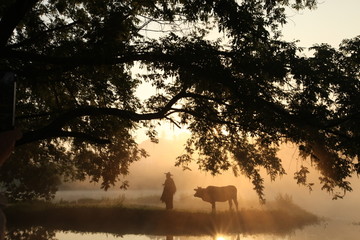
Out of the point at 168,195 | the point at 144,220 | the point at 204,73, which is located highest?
the point at 204,73

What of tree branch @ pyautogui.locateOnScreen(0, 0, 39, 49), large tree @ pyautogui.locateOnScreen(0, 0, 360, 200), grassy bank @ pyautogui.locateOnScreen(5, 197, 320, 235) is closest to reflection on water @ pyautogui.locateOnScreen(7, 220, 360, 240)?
grassy bank @ pyautogui.locateOnScreen(5, 197, 320, 235)

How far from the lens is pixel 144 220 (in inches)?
834

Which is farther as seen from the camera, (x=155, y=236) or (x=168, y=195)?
(x=168, y=195)

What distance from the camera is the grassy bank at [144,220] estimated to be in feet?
64.4

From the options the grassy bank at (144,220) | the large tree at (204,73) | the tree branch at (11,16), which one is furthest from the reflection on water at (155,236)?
the tree branch at (11,16)

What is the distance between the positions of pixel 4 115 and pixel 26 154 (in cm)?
1471

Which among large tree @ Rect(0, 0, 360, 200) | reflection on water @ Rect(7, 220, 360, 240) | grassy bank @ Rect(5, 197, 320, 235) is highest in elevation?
large tree @ Rect(0, 0, 360, 200)

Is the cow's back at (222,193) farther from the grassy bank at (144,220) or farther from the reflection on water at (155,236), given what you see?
the reflection on water at (155,236)

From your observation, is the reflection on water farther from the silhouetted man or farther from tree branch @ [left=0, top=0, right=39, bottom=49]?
tree branch @ [left=0, top=0, right=39, bottom=49]

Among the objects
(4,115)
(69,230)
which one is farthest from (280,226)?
(4,115)

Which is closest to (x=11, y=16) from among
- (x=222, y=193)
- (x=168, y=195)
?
(x=168, y=195)

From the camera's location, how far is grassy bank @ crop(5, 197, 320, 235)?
19.6m

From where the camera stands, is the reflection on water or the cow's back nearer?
the reflection on water

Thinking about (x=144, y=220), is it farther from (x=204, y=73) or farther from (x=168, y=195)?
(x=204, y=73)
